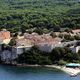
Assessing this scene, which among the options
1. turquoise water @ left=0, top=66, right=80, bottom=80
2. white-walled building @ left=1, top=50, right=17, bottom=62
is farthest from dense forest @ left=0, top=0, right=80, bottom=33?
turquoise water @ left=0, top=66, right=80, bottom=80

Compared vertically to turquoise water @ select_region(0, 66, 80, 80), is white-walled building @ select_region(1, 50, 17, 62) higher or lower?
higher

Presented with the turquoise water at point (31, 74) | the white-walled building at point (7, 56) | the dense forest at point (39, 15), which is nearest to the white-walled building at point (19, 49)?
the white-walled building at point (7, 56)

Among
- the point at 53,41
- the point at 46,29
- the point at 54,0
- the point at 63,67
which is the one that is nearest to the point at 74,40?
the point at 53,41

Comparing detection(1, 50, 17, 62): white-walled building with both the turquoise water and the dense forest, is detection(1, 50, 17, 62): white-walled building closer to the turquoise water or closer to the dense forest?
the turquoise water

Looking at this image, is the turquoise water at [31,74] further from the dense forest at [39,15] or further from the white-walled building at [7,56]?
the dense forest at [39,15]

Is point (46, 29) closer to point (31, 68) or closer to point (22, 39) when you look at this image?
point (22, 39)
